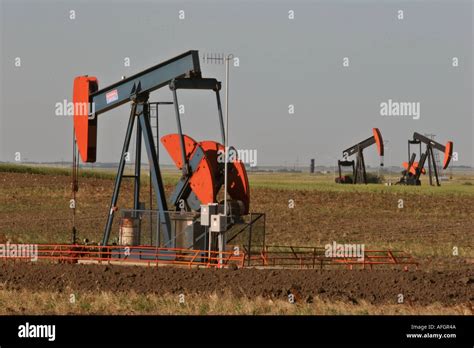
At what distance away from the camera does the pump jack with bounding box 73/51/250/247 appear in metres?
19.0

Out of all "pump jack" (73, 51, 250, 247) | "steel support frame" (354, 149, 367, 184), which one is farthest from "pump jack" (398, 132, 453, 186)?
"pump jack" (73, 51, 250, 247)

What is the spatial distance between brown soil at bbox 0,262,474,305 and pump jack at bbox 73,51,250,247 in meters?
2.05

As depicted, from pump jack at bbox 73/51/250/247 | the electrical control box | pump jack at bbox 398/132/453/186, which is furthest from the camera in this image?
pump jack at bbox 398/132/453/186

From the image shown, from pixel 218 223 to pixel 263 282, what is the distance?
8.07ft

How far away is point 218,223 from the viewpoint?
18312 mm

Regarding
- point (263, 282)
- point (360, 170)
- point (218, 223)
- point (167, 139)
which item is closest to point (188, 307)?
point (263, 282)

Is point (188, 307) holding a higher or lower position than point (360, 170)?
lower

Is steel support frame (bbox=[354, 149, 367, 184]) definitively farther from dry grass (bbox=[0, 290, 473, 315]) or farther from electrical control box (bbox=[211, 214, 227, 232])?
dry grass (bbox=[0, 290, 473, 315])

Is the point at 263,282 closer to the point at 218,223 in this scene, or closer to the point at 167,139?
the point at 218,223

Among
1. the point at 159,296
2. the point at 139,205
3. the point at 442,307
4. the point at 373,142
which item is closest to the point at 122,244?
the point at 139,205

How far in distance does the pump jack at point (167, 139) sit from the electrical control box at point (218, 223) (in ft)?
2.22

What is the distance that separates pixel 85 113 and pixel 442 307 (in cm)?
912

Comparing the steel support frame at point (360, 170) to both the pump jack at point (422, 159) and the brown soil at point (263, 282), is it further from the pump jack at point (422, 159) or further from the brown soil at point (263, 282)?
the brown soil at point (263, 282)
